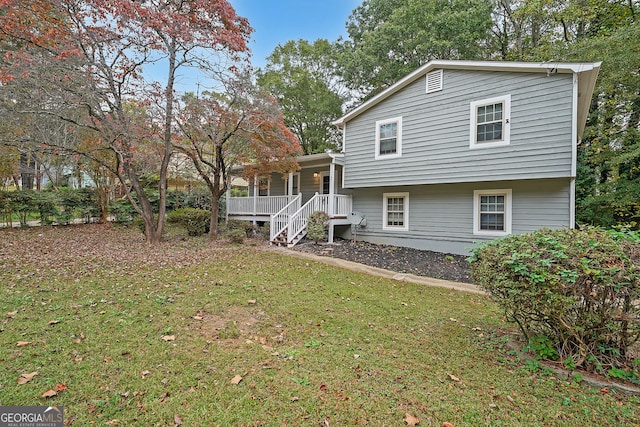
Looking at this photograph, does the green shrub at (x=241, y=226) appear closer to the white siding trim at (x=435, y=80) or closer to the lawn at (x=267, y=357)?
the lawn at (x=267, y=357)

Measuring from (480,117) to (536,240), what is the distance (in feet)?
22.8

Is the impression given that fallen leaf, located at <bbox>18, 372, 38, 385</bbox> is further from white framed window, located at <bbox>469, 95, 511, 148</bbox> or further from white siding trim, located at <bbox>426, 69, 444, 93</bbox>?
white siding trim, located at <bbox>426, 69, 444, 93</bbox>

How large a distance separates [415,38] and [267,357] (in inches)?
704

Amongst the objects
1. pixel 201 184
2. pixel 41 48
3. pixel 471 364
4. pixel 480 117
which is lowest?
→ pixel 471 364

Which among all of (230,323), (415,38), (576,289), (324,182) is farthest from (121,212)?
(415,38)

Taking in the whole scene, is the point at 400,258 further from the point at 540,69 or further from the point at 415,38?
the point at 415,38

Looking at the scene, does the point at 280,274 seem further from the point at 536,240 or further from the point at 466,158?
the point at 466,158

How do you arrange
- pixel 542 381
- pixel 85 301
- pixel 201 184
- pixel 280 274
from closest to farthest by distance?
pixel 542 381
pixel 85 301
pixel 280 274
pixel 201 184

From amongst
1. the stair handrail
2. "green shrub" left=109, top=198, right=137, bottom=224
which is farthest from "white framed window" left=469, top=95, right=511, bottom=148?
"green shrub" left=109, top=198, right=137, bottom=224

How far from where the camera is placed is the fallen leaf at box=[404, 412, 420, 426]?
2188 mm

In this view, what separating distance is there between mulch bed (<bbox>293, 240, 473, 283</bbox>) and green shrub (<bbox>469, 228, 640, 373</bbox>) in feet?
13.0

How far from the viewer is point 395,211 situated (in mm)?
11148

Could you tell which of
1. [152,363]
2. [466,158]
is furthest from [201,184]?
[152,363]

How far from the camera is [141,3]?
7.96m
